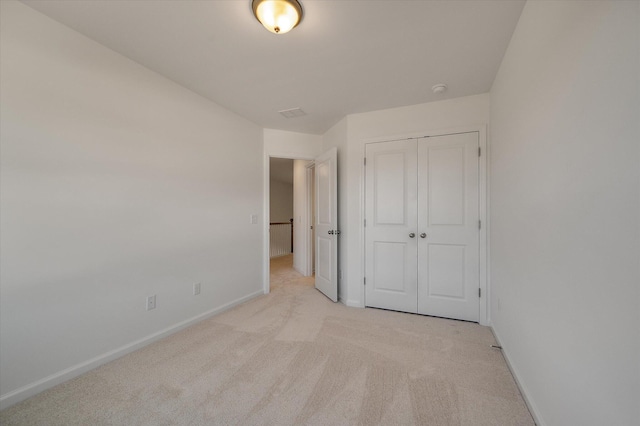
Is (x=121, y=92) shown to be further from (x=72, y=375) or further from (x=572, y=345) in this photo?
(x=572, y=345)

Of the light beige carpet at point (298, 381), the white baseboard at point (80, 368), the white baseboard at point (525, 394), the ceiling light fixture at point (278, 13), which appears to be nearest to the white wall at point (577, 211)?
the white baseboard at point (525, 394)

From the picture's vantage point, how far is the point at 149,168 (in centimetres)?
215

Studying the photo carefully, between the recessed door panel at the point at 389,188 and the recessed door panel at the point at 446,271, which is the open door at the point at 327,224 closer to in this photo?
the recessed door panel at the point at 389,188

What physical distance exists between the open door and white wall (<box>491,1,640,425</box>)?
1.90 meters

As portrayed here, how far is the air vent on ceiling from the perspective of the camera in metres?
2.91

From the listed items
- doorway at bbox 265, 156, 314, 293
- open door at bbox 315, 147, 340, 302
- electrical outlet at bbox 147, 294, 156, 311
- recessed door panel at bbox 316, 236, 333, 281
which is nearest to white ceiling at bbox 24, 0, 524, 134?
open door at bbox 315, 147, 340, 302

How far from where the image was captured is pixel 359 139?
3014 mm

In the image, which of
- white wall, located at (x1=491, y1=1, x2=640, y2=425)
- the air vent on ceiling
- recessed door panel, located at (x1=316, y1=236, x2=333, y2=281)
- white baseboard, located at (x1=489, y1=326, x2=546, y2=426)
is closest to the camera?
white wall, located at (x1=491, y1=1, x2=640, y2=425)

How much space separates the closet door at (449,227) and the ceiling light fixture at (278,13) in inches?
→ 72.3

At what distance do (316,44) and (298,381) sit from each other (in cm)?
241

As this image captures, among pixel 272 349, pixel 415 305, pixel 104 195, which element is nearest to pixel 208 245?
pixel 104 195

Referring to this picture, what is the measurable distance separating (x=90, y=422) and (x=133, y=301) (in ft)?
2.85

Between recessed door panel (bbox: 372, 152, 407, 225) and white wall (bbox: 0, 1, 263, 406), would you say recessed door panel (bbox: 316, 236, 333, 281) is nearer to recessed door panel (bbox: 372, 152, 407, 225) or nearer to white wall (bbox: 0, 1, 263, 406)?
recessed door panel (bbox: 372, 152, 407, 225)

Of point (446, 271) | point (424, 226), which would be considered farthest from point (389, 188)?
point (446, 271)
